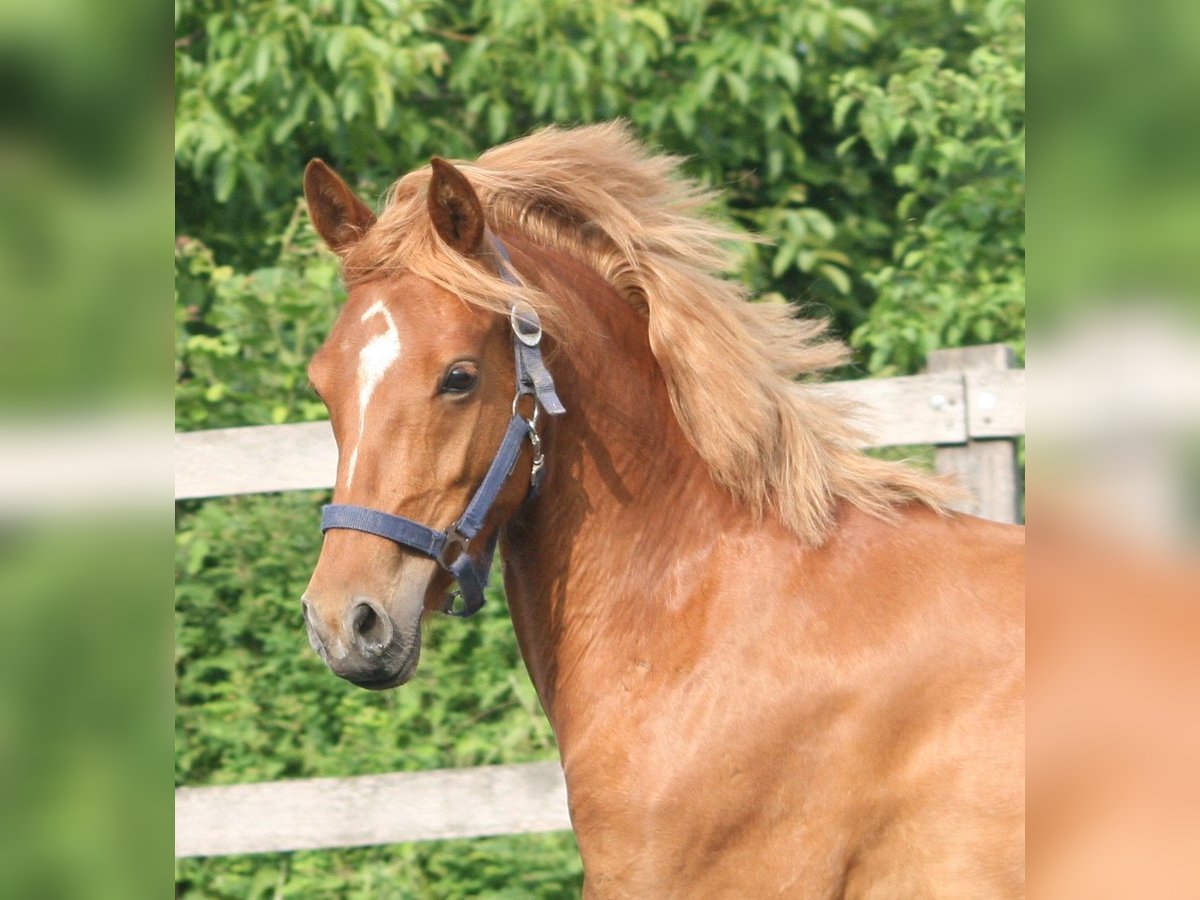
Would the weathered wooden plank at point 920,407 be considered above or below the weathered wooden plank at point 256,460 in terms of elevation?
above

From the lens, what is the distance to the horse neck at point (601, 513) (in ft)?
7.60

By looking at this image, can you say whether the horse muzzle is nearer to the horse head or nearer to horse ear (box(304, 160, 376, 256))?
the horse head

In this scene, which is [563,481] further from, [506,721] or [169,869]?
[506,721]

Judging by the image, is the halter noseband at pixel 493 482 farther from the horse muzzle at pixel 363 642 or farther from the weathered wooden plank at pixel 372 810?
the weathered wooden plank at pixel 372 810

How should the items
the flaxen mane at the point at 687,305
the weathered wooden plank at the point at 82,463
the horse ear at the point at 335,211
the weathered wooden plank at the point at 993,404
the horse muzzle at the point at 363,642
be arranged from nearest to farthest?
the weathered wooden plank at the point at 82,463 < the horse muzzle at the point at 363,642 < the flaxen mane at the point at 687,305 < the horse ear at the point at 335,211 < the weathered wooden plank at the point at 993,404

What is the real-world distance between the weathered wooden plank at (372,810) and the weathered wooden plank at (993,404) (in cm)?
164

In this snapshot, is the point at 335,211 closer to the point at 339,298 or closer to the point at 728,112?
the point at 339,298

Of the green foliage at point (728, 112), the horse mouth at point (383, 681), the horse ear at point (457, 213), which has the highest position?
the green foliage at point (728, 112)

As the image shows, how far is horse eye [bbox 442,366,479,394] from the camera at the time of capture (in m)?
2.13

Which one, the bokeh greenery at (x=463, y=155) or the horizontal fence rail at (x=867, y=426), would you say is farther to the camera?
the bokeh greenery at (x=463, y=155)

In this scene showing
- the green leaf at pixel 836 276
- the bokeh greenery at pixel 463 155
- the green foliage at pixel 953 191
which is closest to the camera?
the bokeh greenery at pixel 463 155

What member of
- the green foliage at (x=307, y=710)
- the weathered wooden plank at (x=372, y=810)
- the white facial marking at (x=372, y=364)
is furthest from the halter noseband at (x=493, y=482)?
the green foliage at (x=307, y=710)

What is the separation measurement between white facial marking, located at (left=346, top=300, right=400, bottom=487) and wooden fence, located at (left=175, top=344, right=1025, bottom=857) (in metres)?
1.69

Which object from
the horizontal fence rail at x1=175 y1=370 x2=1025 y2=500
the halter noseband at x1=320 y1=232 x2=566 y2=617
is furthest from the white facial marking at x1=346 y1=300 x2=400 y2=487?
the horizontal fence rail at x1=175 y1=370 x2=1025 y2=500
